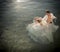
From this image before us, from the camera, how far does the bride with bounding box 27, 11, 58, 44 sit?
4523mm

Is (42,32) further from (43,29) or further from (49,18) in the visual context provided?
(49,18)

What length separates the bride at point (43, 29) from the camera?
14.8 feet

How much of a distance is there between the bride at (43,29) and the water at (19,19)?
0.32 ft

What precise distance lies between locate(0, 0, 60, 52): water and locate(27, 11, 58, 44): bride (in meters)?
0.10

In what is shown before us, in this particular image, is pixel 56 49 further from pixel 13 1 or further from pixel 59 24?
pixel 13 1

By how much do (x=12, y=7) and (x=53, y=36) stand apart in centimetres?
123

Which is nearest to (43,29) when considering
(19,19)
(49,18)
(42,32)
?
(42,32)

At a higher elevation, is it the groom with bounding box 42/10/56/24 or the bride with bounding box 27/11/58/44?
the groom with bounding box 42/10/56/24

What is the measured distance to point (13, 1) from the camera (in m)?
4.87

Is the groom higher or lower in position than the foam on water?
higher

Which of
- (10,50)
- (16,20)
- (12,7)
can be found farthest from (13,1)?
(10,50)

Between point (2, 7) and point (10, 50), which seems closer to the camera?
point (10, 50)

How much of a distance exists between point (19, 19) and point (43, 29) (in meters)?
0.63

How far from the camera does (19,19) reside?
4.71 m
